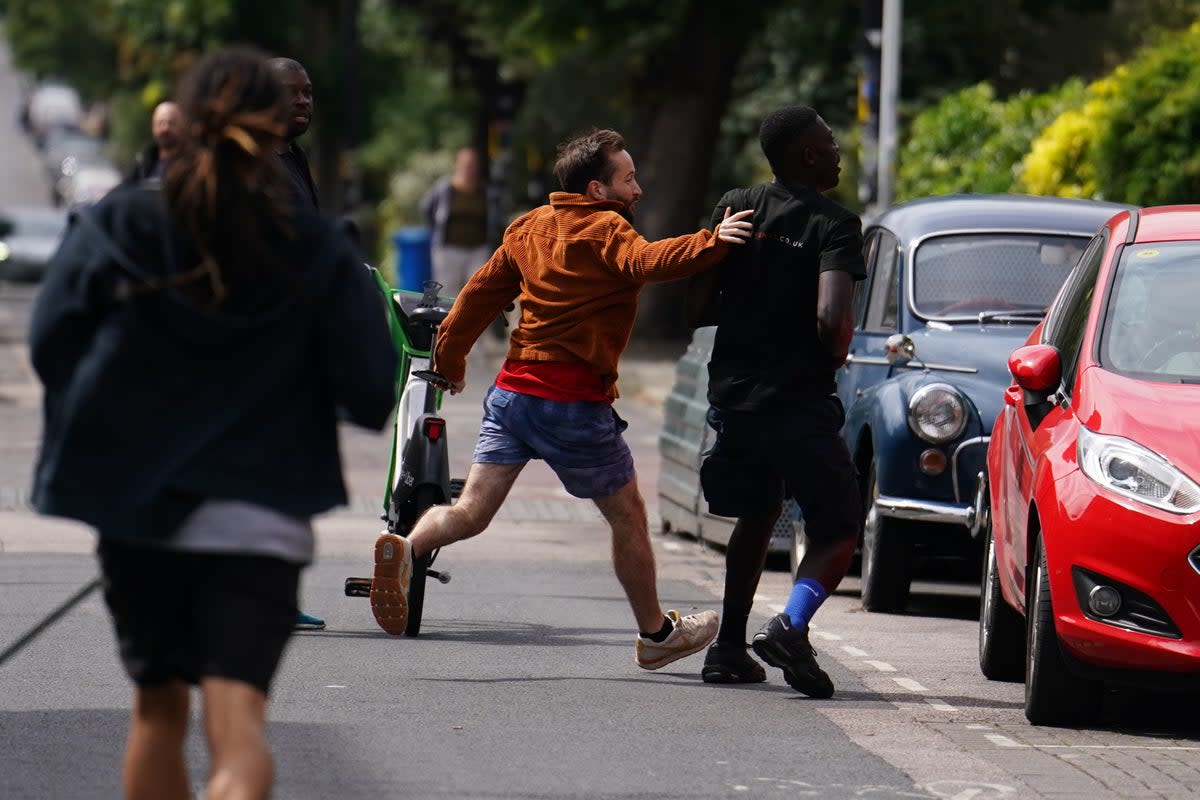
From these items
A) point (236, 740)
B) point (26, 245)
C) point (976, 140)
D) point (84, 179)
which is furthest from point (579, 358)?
point (84, 179)

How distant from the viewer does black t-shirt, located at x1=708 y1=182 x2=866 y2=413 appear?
25.0ft

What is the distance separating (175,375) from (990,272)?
270 inches

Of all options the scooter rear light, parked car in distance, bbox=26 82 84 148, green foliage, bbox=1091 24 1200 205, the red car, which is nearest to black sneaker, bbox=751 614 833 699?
the red car

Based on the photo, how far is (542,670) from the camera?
835cm

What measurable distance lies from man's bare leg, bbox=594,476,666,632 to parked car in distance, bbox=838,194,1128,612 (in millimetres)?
1653

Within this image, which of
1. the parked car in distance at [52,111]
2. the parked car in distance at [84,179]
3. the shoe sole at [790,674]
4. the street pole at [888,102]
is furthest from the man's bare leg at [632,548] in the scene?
the parked car in distance at [52,111]

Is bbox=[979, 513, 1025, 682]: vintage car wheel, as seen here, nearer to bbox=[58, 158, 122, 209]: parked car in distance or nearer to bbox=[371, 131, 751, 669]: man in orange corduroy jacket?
bbox=[371, 131, 751, 669]: man in orange corduroy jacket

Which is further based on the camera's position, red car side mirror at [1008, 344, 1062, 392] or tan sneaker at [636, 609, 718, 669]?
tan sneaker at [636, 609, 718, 669]

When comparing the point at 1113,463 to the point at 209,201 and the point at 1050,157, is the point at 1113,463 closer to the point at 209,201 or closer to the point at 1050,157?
the point at 209,201

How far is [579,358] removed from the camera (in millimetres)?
8031

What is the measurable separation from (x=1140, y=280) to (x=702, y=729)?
205cm

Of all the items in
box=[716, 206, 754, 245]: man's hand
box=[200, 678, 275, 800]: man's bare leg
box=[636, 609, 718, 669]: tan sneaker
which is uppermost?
box=[716, 206, 754, 245]: man's hand

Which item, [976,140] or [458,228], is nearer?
[976,140]

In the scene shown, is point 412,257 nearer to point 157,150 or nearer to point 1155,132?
point 1155,132
